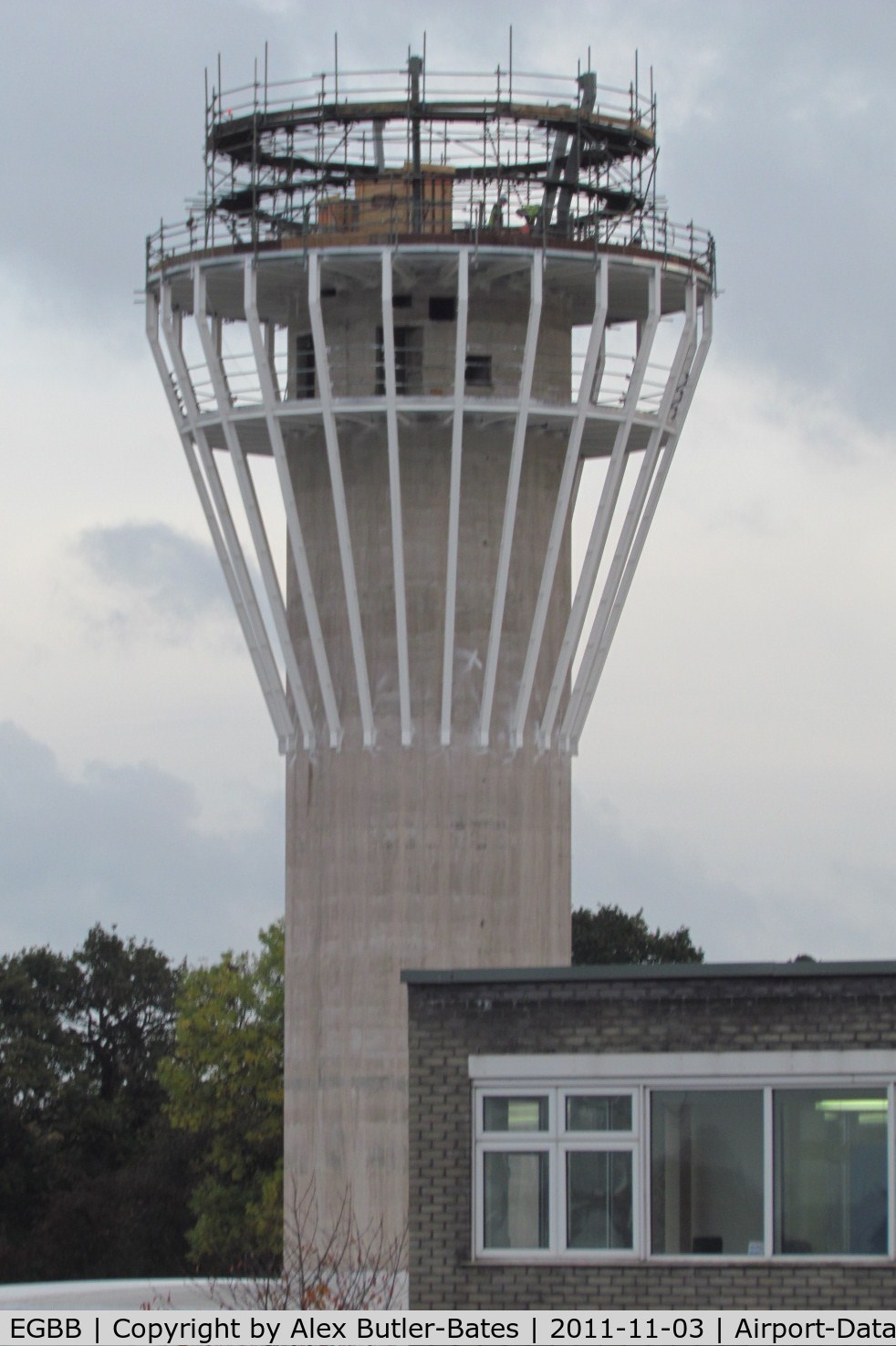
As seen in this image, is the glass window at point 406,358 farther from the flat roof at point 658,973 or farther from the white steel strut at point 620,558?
the flat roof at point 658,973

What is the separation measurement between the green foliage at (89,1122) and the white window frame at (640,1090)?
67.6 m

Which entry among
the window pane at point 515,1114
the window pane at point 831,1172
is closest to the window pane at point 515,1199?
the window pane at point 515,1114

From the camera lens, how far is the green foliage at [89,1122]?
10138cm

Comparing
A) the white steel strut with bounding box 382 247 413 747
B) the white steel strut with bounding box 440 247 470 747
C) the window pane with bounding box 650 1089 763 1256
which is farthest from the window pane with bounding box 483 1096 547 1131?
the white steel strut with bounding box 382 247 413 747

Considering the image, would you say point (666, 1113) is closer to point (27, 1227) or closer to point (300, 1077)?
point (300, 1077)

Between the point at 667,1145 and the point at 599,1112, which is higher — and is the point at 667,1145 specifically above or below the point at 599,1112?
below

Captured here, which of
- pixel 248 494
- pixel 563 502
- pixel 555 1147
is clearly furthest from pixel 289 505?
pixel 555 1147

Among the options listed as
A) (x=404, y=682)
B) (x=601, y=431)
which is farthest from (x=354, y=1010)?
(x=601, y=431)

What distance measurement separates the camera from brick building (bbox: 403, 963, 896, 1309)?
33781 millimetres

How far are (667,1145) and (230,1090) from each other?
64307 millimetres

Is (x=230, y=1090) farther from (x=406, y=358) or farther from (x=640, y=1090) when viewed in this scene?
(x=640, y=1090)

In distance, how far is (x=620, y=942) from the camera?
4560 inches

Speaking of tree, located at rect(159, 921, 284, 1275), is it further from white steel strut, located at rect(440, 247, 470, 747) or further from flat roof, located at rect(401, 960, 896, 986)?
flat roof, located at rect(401, 960, 896, 986)

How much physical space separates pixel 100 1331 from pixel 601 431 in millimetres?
30167
